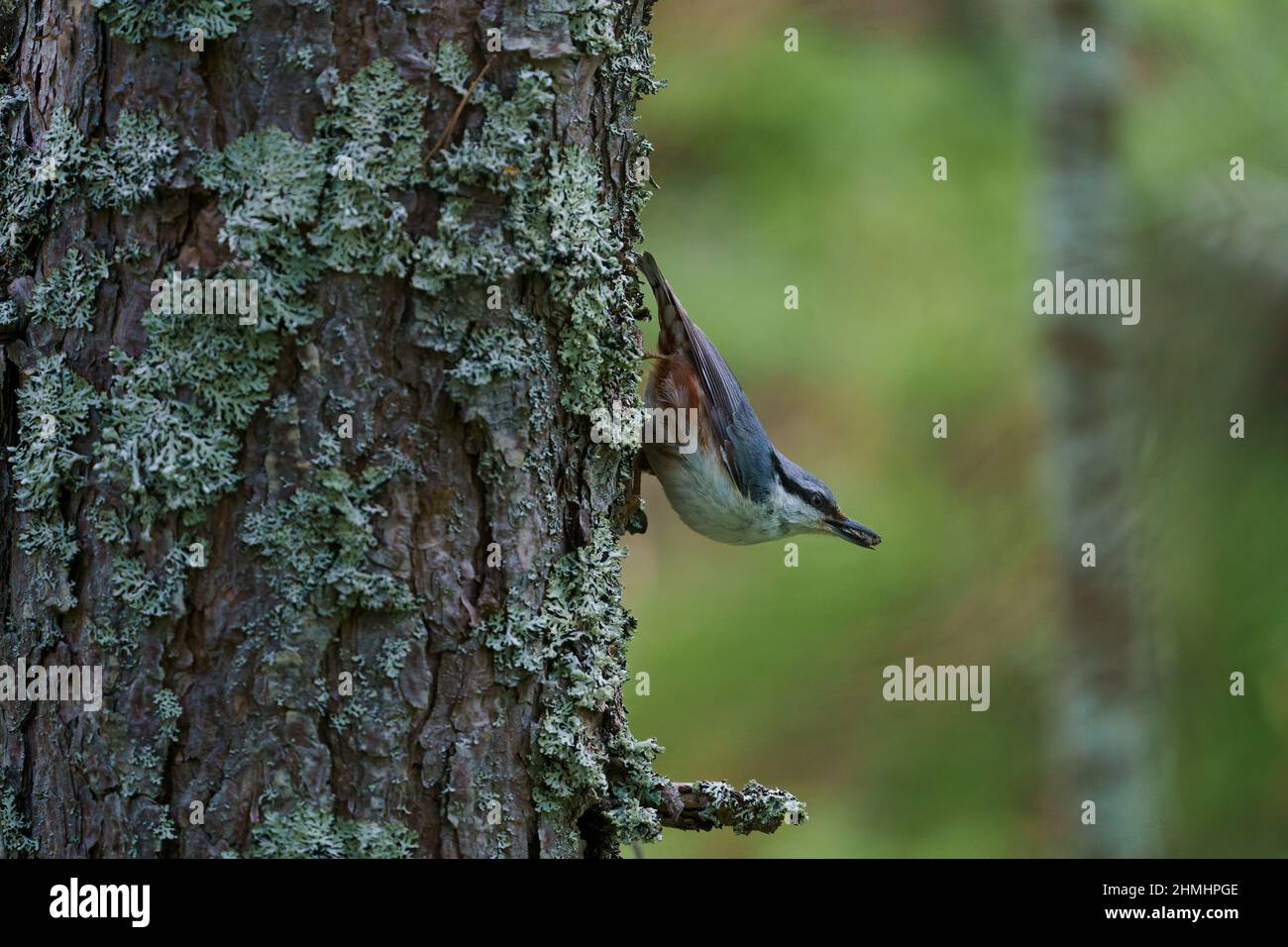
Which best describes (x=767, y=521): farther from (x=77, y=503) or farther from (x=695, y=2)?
(x=695, y=2)

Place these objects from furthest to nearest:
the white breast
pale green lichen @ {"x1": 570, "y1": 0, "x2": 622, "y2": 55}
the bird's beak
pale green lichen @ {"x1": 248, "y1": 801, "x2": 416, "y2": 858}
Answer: the bird's beak
the white breast
pale green lichen @ {"x1": 570, "y1": 0, "x2": 622, "y2": 55}
pale green lichen @ {"x1": 248, "y1": 801, "x2": 416, "y2": 858}

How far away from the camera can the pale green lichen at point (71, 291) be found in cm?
143

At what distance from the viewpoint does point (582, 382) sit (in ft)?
5.11

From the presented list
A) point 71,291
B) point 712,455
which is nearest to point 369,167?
point 71,291

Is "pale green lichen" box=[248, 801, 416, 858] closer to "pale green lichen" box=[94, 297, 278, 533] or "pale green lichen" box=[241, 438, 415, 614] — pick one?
"pale green lichen" box=[241, 438, 415, 614]

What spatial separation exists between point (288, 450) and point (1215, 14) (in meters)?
2.56

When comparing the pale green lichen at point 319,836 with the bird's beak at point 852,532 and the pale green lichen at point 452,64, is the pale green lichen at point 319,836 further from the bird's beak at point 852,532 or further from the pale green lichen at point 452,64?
the bird's beak at point 852,532

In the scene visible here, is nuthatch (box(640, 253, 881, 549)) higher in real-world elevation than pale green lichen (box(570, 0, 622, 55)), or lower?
lower

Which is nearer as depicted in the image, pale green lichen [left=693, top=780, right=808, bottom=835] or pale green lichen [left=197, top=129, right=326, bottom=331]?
pale green lichen [left=197, top=129, right=326, bottom=331]

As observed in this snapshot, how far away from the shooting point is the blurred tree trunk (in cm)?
250

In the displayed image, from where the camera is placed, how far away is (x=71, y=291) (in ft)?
4.72

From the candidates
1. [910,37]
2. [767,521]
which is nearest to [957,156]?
[910,37]

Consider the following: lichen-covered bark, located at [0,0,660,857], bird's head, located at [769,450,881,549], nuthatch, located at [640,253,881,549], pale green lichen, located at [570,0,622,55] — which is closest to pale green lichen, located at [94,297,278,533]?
lichen-covered bark, located at [0,0,660,857]

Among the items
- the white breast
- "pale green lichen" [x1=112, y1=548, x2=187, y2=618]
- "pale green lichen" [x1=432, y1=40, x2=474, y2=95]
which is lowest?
"pale green lichen" [x1=112, y1=548, x2=187, y2=618]
